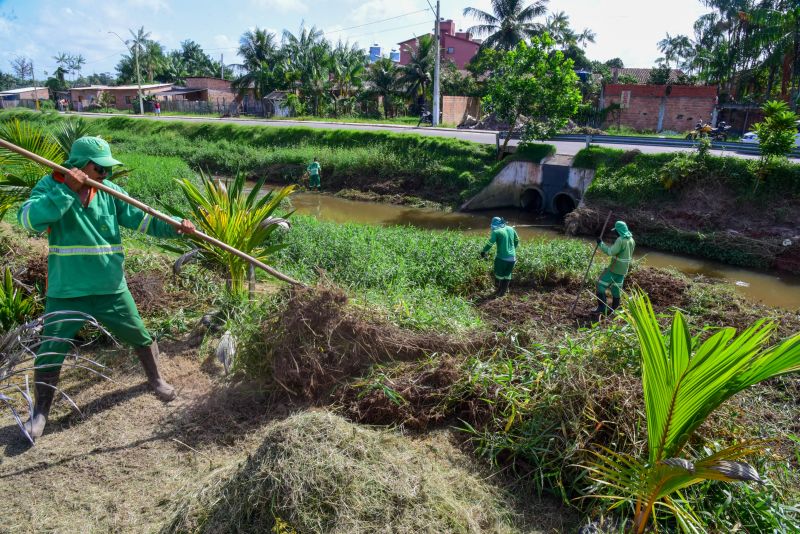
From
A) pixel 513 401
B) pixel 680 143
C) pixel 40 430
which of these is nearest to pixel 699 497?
pixel 513 401

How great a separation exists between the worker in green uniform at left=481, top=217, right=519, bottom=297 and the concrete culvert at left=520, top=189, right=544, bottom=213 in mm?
9836

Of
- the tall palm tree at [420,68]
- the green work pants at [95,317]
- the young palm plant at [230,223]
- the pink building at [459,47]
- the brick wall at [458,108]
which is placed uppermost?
the pink building at [459,47]

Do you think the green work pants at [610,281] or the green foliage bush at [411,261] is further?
the green foliage bush at [411,261]

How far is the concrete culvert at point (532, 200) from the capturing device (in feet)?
56.6

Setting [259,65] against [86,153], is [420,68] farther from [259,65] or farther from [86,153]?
[86,153]

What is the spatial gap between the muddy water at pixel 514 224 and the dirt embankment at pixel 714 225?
35cm

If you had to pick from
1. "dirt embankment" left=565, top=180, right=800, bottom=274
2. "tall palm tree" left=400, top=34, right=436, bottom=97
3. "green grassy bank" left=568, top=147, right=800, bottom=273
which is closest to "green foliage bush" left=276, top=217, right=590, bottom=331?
"dirt embankment" left=565, top=180, right=800, bottom=274

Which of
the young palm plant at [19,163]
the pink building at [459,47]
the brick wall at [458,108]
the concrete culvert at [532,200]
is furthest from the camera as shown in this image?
the pink building at [459,47]

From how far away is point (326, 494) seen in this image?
8.45 ft

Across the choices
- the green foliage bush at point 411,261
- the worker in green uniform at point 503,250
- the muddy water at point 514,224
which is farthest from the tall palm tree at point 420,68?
the worker in green uniform at point 503,250

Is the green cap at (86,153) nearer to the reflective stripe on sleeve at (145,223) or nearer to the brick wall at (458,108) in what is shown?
the reflective stripe on sleeve at (145,223)

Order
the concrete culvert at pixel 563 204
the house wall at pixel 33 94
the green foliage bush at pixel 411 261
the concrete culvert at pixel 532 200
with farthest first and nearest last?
the house wall at pixel 33 94 < the concrete culvert at pixel 532 200 < the concrete culvert at pixel 563 204 < the green foliage bush at pixel 411 261

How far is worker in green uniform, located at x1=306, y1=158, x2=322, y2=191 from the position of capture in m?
19.4

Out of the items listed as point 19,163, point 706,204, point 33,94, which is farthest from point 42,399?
point 33,94
